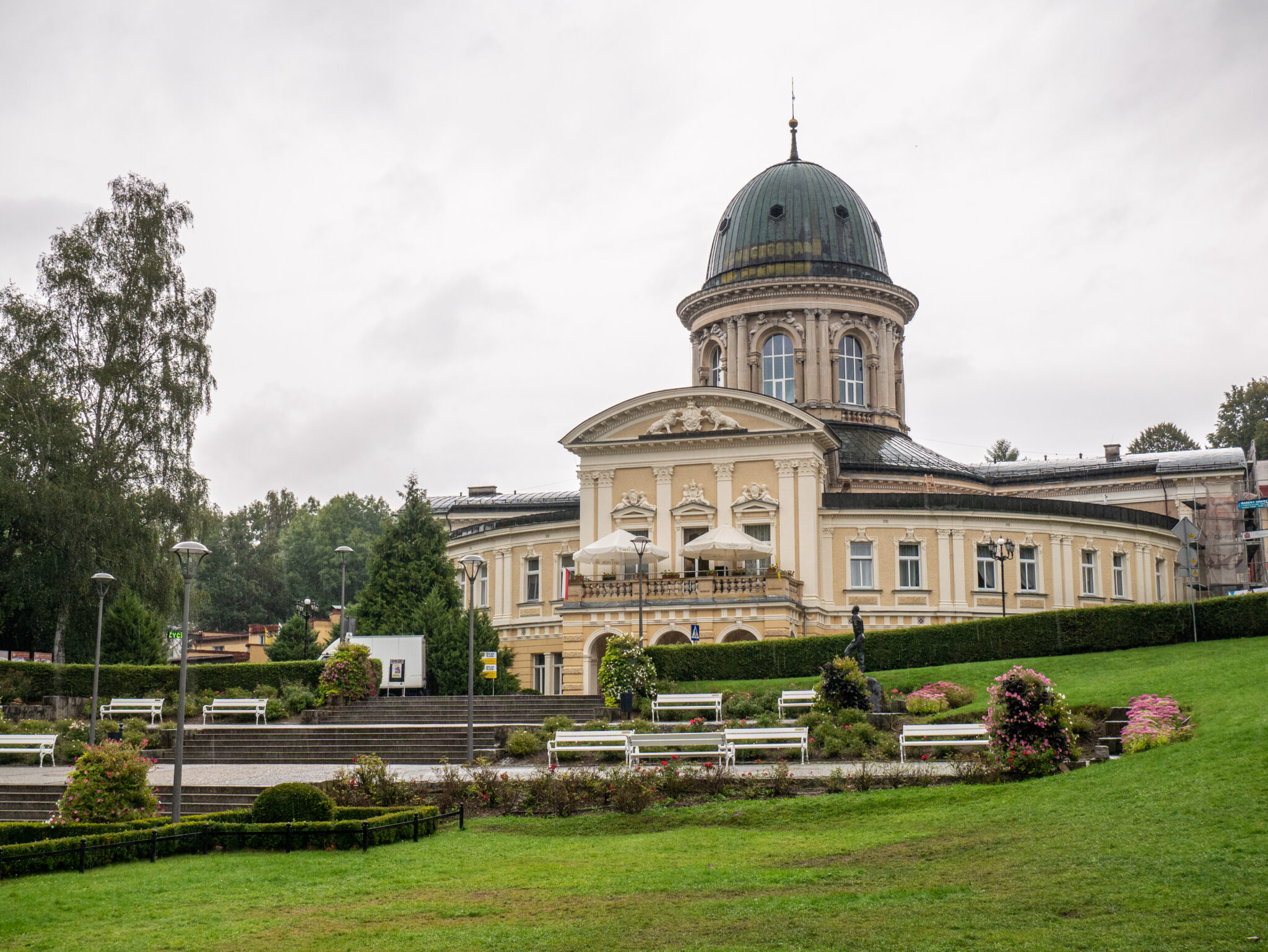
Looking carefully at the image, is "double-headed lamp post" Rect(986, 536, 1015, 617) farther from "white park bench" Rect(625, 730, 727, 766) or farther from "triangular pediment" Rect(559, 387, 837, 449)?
"white park bench" Rect(625, 730, 727, 766)

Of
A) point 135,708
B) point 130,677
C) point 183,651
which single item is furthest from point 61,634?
point 183,651

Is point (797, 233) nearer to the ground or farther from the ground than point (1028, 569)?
farther from the ground

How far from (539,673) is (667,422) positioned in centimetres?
1325

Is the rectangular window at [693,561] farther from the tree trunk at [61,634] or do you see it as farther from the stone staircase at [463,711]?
the tree trunk at [61,634]

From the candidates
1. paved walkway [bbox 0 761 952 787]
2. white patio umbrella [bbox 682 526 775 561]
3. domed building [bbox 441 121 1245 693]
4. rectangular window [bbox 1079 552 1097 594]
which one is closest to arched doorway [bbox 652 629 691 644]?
domed building [bbox 441 121 1245 693]

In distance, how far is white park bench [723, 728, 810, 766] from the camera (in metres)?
25.6

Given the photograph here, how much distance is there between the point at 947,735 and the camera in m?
24.8

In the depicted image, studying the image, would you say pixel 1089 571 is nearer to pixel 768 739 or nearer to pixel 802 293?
pixel 802 293

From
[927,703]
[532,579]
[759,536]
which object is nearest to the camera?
[927,703]

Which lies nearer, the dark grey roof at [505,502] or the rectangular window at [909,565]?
the rectangular window at [909,565]

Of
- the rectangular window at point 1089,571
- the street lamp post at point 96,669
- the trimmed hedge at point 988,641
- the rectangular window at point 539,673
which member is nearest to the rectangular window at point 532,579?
the rectangular window at point 539,673

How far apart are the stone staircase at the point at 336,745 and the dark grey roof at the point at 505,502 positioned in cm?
3690

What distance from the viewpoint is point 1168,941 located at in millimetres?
10344

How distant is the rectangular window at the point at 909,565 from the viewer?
50.0 metres
